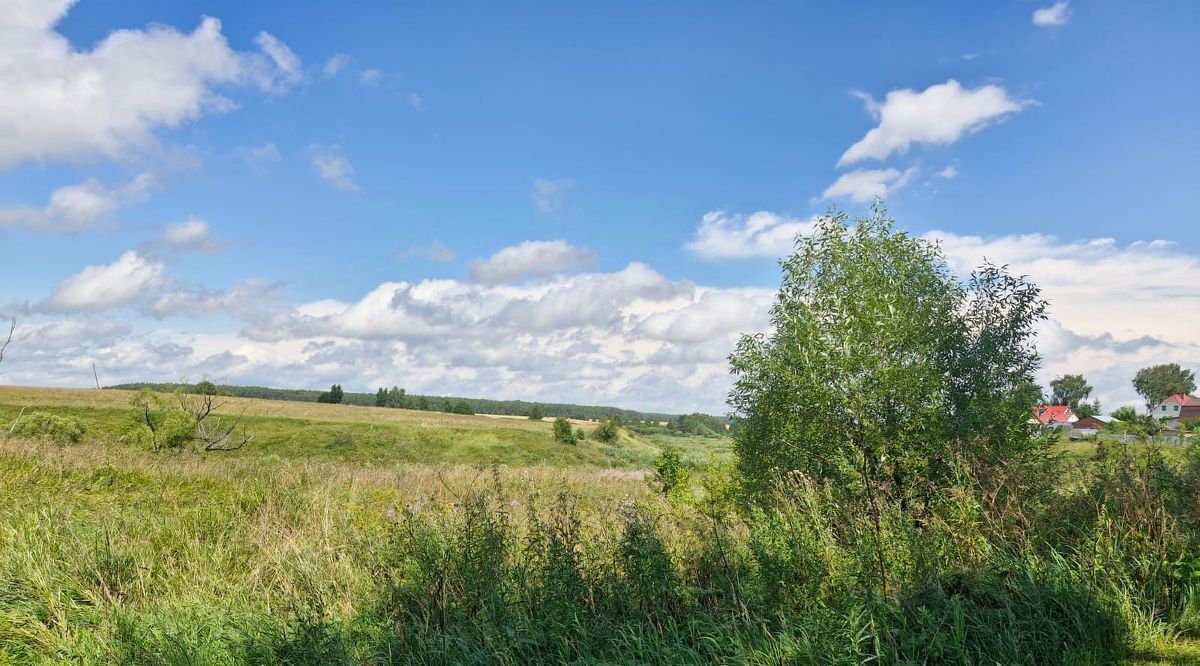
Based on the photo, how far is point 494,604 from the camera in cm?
566

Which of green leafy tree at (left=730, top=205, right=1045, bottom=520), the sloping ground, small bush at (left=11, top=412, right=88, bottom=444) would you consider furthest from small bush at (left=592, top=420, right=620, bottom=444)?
green leafy tree at (left=730, top=205, right=1045, bottom=520)

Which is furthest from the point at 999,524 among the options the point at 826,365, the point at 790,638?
the point at 826,365

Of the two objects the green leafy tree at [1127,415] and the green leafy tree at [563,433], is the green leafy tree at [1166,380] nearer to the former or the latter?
the green leafy tree at [563,433]

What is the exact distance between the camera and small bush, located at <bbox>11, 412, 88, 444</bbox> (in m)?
20.8

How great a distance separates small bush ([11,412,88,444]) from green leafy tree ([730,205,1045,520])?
22005 mm

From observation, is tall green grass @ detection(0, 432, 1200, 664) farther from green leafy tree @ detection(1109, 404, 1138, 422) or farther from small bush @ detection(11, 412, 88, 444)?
small bush @ detection(11, 412, 88, 444)

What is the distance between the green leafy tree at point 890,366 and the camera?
33.4 feet

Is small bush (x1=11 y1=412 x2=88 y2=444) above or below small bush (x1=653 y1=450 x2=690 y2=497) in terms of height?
above

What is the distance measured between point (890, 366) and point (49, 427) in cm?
2610

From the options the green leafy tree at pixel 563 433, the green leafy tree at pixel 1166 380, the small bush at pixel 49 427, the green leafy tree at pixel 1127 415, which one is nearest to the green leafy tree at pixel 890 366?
the green leafy tree at pixel 1127 415

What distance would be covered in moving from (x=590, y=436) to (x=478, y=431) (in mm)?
13745

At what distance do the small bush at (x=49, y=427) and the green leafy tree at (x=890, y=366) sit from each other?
22005 millimetres

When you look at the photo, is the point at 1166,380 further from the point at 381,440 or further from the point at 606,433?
the point at 381,440

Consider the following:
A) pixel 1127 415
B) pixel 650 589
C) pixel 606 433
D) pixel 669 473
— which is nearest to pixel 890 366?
pixel 1127 415
